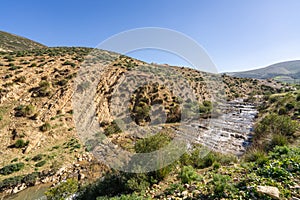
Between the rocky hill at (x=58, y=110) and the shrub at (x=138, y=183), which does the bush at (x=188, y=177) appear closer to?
the shrub at (x=138, y=183)

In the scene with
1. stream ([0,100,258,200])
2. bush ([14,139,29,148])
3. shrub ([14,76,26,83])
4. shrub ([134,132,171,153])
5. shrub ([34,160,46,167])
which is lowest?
stream ([0,100,258,200])

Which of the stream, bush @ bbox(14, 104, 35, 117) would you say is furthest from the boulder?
bush @ bbox(14, 104, 35, 117)

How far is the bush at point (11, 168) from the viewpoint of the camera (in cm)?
849

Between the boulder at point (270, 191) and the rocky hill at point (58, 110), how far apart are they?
579cm

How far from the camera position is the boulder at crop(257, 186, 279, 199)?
10.0 feet

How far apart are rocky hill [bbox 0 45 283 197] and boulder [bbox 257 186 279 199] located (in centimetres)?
579

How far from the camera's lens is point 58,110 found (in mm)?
14883

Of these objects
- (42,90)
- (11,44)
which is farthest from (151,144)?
(11,44)

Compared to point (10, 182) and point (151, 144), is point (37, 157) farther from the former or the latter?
point (151, 144)

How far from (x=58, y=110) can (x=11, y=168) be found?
6.90 m

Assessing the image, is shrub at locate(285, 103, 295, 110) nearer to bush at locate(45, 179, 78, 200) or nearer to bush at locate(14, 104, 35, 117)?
bush at locate(45, 179, 78, 200)

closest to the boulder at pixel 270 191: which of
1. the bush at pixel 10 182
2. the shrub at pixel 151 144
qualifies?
the shrub at pixel 151 144

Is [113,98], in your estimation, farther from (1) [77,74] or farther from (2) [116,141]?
(2) [116,141]

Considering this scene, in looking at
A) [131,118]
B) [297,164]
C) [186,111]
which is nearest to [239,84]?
[186,111]
